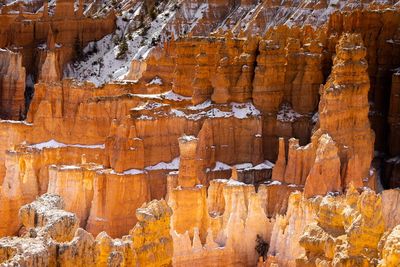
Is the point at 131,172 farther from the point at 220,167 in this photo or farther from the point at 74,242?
the point at 74,242

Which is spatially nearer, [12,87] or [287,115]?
[287,115]

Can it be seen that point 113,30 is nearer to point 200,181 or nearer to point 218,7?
point 218,7

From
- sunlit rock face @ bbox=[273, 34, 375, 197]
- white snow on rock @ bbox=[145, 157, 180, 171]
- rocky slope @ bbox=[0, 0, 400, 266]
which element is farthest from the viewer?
white snow on rock @ bbox=[145, 157, 180, 171]

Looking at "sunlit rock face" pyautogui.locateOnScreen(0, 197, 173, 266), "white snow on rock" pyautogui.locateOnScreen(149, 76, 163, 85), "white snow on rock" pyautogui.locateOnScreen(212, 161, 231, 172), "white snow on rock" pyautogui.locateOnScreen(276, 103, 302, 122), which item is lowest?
"white snow on rock" pyautogui.locateOnScreen(212, 161, 231, 172)

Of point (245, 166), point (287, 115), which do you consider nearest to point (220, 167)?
point (245, 166)

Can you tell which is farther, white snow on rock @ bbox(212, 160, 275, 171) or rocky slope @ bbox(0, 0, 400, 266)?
white snow on rock @ bbox(212, 160, 275, 171)

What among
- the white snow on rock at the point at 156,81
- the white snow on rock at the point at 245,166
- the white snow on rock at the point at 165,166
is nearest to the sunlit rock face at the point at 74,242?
the white snow on rock at the point at 165,166

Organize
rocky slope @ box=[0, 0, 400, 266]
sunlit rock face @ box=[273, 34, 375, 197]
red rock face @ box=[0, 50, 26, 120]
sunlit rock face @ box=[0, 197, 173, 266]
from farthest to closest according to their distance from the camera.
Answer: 1. red rock face @ box=[0, 50, 26, 120]
2. sunlit rock face @ box=[273, 34, 375, 197]
3. rocky slope @ box=[0, 0, 400, 266]
4. sunlit rock face @ box=[0, 197, 173, 266]

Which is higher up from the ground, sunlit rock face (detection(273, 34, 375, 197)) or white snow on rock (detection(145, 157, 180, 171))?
sunlit rock face (detection(273, 34, 375, 197))

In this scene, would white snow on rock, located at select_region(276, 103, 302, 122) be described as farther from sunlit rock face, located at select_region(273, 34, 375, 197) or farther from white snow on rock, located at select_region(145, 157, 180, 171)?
white snow on rock, located at select_region(145, 157, 180, 171)

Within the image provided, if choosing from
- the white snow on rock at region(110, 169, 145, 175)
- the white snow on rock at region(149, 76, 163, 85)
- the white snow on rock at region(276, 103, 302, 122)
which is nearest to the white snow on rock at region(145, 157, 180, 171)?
the white snow on rock at region(110, 169, 145, 175)

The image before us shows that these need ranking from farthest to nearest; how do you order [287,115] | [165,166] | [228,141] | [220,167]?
1. [287,115]
2. [228,141]
3. [220,167]
4. [165,166]

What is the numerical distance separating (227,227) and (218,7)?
134 ft

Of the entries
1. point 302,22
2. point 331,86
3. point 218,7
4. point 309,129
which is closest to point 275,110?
point 309,129
